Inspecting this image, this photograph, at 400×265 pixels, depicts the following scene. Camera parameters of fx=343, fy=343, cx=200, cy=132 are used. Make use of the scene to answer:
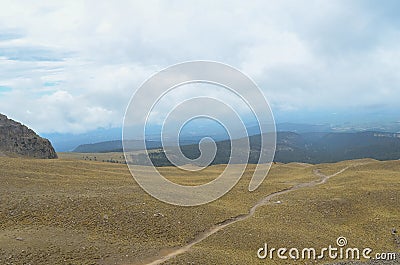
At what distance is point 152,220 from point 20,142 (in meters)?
62.1

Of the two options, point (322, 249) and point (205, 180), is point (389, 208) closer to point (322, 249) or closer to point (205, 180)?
point (322, 249)

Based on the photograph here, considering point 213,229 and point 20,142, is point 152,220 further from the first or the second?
point 20,142

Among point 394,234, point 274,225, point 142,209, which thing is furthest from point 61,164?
point 394,234

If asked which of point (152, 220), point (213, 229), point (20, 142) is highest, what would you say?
point (20, 142)

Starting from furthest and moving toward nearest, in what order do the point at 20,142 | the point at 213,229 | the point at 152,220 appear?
the point at 20,142 < the point at 213,229 < the point at 152,220

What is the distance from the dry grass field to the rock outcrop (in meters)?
31.0

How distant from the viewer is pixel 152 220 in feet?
115

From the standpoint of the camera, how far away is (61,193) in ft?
125

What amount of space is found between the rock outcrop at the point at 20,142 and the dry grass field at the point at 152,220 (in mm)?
31008

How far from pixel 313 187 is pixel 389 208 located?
13900mm

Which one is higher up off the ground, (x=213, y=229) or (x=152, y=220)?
(x=152, y=220)

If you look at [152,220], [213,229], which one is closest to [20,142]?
[152,220]

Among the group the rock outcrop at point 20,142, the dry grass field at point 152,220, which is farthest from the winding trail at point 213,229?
the rock outcrop at point 20,142

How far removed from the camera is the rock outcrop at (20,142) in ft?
261
